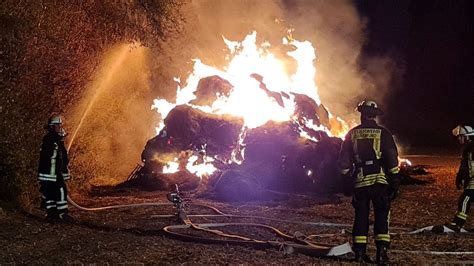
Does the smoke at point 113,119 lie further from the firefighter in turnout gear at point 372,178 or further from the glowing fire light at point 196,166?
the firefighter in turnout gear at point 372,178

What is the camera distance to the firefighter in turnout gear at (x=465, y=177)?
8.48 meters

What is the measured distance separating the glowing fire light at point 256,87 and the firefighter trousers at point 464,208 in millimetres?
6996

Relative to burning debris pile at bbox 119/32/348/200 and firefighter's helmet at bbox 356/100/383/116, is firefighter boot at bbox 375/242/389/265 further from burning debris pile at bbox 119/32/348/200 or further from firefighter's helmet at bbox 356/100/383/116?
burning debris pile at bbox 119/32/348/200

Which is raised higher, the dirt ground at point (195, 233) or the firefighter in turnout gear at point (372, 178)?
the firefighter in turnout gear at point (372, 178)

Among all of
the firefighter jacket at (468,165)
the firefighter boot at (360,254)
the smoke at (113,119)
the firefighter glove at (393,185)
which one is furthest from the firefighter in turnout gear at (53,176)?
the firefighter jacket at (468,165)

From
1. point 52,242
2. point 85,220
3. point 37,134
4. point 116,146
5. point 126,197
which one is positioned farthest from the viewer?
point 116,146

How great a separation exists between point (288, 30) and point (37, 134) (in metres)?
13.1

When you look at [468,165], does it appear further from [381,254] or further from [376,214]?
[381,254]

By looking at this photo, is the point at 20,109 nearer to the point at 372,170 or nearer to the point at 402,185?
the point at 372,170

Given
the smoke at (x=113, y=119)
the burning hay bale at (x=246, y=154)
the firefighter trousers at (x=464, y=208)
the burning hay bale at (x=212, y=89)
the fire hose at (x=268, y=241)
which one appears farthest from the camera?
the burning hay bale at (x=212, y=89)

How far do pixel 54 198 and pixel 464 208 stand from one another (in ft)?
23.1

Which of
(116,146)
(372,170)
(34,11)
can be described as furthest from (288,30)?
(372,170)

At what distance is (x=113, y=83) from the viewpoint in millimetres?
15375

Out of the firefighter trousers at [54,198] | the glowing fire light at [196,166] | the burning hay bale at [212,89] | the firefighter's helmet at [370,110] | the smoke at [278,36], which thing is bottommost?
the firefighter trousers at [54,198]
